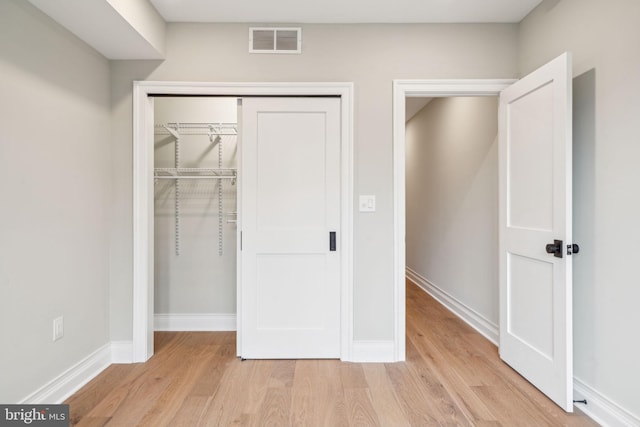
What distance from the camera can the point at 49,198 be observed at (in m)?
1.89

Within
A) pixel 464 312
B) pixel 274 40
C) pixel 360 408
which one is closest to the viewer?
pixel 360 408

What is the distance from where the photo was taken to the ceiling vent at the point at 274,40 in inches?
96.0

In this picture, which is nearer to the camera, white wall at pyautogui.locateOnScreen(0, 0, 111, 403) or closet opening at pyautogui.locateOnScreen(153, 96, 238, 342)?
white wall at pyautogui.locateOnScreen(0, 0, 111, 403)

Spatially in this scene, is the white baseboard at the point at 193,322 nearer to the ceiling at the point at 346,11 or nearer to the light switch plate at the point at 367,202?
the light switch plate at the point at 367,202

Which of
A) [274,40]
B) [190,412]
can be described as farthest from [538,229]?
[190,412]

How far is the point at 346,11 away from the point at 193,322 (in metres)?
2.96

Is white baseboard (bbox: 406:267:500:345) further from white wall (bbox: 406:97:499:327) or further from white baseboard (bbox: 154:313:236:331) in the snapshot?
white baseboard (bbox: 154:313:236:331)

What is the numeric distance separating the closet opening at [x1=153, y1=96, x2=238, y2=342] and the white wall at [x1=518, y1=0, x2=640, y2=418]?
2637mm

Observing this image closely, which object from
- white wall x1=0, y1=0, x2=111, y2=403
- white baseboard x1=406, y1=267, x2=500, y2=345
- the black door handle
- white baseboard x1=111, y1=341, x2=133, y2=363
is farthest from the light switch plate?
white baseboard x1=111, y1=341, x2=133, y2=363

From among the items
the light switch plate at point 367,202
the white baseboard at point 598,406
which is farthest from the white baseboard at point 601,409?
the light switch plate at point 367,202

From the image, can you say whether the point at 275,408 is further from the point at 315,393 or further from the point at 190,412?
the point at 190,412

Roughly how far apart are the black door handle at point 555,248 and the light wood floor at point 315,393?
35.4 inches

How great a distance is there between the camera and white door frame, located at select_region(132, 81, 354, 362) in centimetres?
243

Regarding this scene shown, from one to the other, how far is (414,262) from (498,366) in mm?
2658
